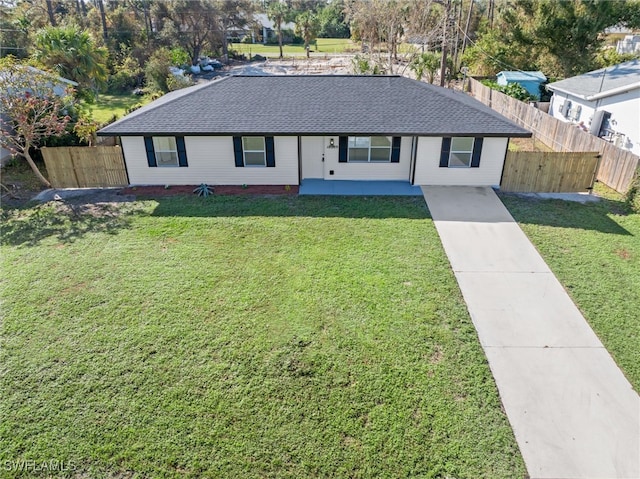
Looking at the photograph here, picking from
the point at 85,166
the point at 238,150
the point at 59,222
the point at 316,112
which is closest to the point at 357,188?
the point at 316,112

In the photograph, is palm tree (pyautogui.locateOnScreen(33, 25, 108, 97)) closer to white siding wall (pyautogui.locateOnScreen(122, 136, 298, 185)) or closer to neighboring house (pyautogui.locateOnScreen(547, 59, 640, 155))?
white siding wall (pyautogui.locateOnScreen(122, 136, 298, 185))

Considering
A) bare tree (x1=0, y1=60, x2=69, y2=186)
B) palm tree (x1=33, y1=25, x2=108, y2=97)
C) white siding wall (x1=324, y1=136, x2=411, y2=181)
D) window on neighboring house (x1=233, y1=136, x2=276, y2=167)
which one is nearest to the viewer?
bare tree (x1=0, y1=60, x2=69, y2=186)

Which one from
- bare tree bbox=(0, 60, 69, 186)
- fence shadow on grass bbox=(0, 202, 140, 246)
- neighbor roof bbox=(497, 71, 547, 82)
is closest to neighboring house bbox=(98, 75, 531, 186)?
bare tree bbox=(0, 60, 69, 186)

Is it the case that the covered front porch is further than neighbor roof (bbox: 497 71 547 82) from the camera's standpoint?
No

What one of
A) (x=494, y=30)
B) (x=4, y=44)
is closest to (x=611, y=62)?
(x=494, y=30)

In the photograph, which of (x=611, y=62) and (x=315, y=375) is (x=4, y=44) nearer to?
(x=315, y=375)

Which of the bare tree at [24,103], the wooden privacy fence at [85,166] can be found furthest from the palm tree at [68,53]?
the wooden privacy fence at [85,166]

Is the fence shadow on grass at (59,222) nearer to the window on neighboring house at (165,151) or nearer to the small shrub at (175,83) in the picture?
the window on neighboring house at (165,151)
